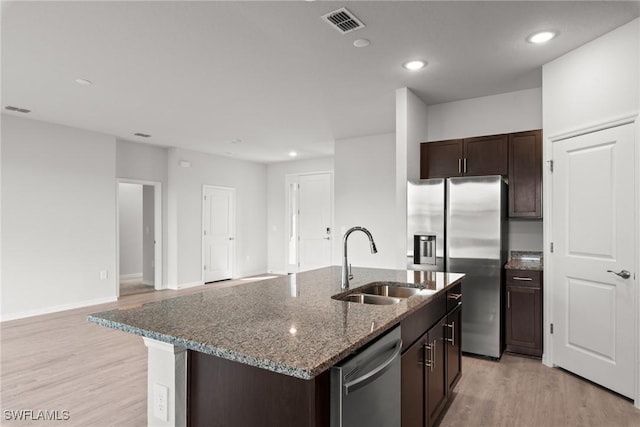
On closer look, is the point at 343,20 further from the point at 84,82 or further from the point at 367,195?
the point at 367,195

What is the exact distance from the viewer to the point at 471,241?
3.59 metres

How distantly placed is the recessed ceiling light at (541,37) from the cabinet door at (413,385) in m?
2.44

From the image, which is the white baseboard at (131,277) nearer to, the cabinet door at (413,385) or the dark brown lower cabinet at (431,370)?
the dark brown lower cabinet at (431,370)

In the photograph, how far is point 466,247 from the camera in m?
3.62

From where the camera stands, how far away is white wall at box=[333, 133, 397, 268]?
600cm

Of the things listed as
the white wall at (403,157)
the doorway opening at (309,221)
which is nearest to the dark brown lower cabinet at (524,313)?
the white wall at (403,157)

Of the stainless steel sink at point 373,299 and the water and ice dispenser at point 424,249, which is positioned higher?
the water and ice dispenser at point 424,249

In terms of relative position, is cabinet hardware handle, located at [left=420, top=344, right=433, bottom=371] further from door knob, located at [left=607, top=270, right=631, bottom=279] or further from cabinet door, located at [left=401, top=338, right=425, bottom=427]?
door knob, located at [left=607, top=270, right=631, bottom=279]

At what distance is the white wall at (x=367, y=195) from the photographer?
6004 millimetres

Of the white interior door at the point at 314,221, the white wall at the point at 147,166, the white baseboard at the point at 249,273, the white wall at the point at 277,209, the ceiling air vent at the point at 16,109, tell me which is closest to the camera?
the ceiling air vent at the point at 16,109

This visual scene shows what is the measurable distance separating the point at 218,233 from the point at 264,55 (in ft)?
17.4

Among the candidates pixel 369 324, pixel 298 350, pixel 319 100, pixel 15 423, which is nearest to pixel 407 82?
pixel 319 100

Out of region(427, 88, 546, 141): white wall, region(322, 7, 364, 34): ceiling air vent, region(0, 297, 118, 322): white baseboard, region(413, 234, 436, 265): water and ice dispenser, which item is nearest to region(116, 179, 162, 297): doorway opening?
region(0, 297, 118, 322): white baseboard

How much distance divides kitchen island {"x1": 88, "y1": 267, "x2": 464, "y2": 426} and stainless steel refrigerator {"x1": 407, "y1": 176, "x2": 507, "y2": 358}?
6.33 ft
